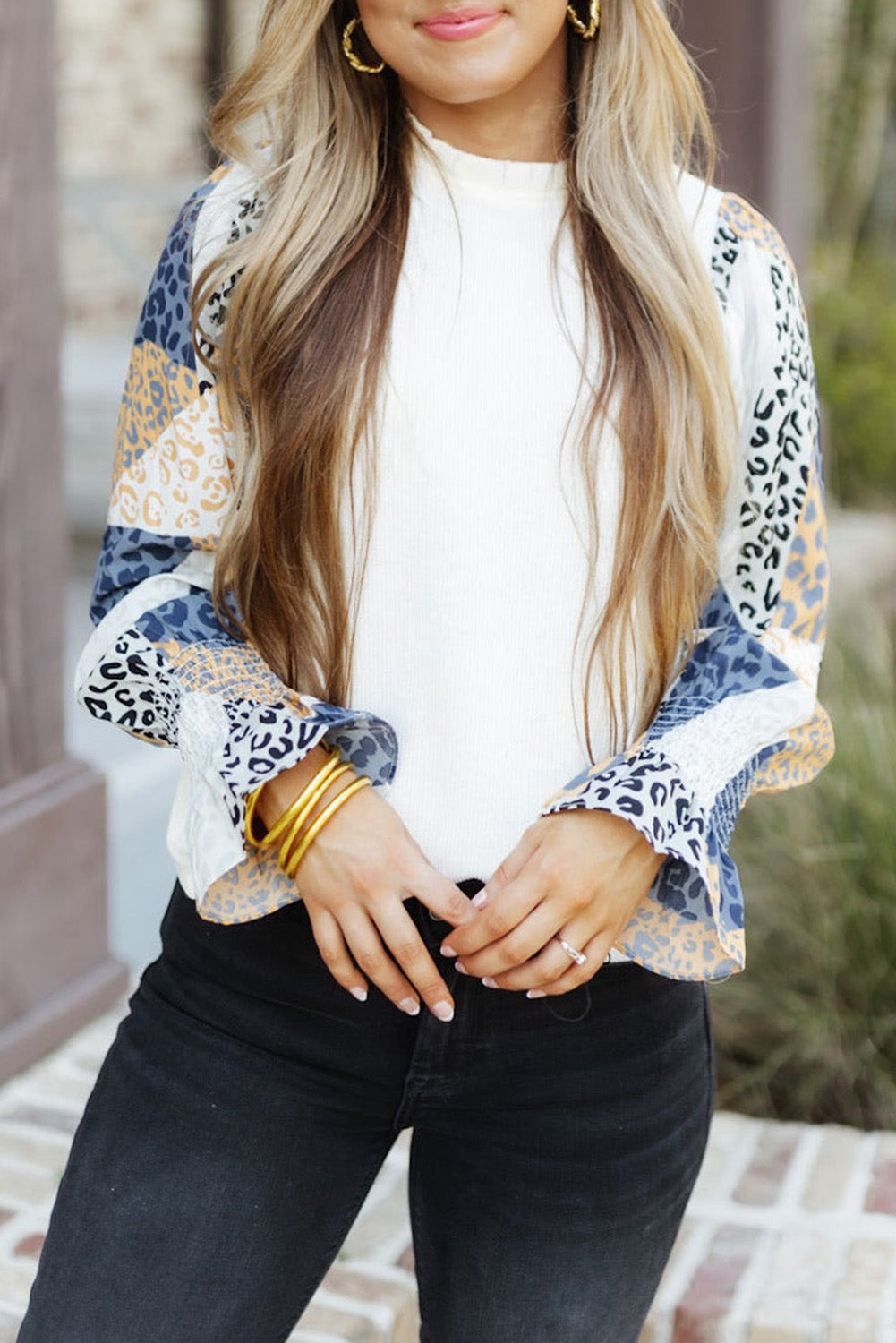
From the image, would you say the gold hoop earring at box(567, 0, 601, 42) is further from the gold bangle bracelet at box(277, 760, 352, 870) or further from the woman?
the gold bangle bracelet at box(277, 760, 352, 870)

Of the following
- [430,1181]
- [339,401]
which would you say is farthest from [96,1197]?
[339,401]

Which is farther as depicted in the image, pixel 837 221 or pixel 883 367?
pixel 837 221

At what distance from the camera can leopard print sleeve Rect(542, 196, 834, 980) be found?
1.39 m

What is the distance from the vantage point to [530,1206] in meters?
1.43

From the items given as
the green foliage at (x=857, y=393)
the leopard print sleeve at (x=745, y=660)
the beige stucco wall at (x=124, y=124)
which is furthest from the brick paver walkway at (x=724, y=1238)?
the beige stucco wall at (x=124, y=124)

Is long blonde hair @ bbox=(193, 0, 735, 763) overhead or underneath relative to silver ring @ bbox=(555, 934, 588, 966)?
overhead

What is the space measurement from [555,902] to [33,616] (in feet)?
5.30

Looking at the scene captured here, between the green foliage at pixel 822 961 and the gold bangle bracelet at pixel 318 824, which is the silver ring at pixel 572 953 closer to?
the gold bangle bracelet at pixel 318 824

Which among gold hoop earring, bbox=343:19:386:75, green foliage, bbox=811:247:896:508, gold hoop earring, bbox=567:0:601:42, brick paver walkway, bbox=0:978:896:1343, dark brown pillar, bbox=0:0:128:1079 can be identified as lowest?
green foliage, bbox=811:247:896:508

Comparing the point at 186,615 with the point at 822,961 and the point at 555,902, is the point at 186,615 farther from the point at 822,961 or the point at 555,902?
the point at 822,961

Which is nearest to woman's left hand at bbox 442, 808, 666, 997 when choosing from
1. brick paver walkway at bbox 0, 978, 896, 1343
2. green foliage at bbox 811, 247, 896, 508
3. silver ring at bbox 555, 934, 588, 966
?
silver ring at bbox 555, 934, 588, 966

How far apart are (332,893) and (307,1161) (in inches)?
10.2

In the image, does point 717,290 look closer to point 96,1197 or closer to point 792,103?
point 96,1197

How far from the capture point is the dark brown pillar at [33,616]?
261 cm
